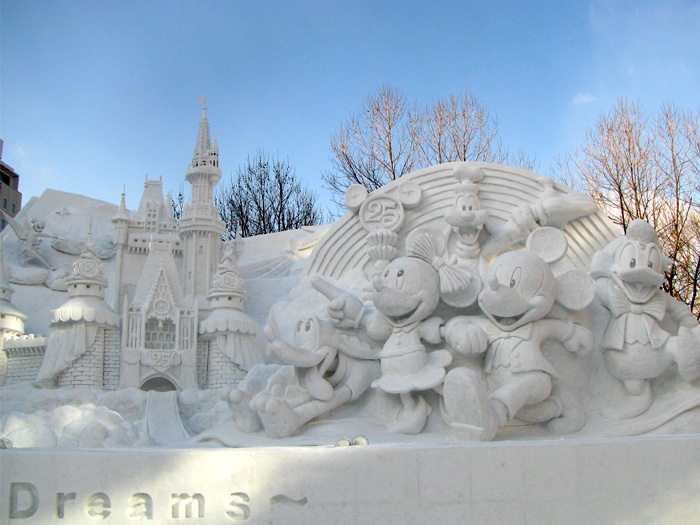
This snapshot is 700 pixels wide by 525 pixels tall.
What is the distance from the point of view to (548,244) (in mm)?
4656

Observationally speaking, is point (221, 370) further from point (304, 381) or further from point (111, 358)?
point (304, 381)

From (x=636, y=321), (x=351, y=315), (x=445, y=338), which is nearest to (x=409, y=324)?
(x=445, y=338)

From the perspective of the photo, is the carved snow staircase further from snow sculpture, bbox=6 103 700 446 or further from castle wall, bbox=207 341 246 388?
castle wall, bbox=207 341 246 388

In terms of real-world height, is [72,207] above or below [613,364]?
above

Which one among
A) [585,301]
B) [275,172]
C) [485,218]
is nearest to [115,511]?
[585,301]

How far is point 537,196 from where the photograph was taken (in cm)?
511

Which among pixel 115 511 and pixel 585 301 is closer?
pixel 115 511

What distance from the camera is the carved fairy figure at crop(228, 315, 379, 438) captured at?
4.11 metres

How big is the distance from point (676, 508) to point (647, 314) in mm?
1738

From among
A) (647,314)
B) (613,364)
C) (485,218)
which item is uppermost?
(485,218)

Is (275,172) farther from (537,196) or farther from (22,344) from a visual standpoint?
(537,196)

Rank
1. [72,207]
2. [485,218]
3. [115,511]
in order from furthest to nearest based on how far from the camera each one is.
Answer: [72,207] → [485,218] → [115,511]

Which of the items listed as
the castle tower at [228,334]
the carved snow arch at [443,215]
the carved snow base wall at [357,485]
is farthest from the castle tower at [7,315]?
the carved snow base wall at [357,485]

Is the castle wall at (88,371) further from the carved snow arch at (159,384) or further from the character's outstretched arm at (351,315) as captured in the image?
the character's outstretched arm at (351,315)
